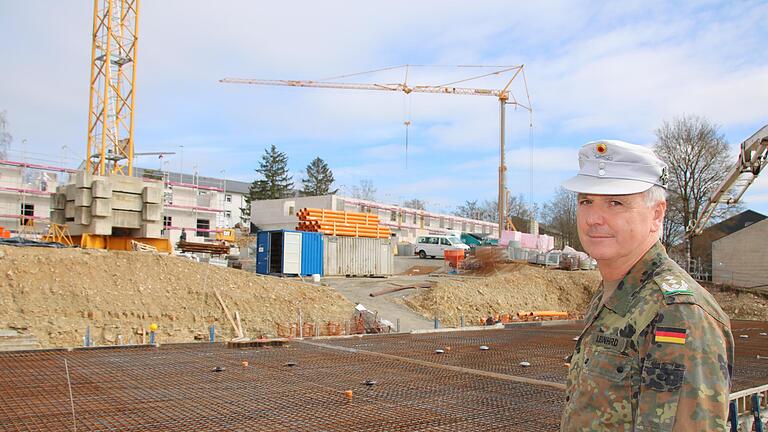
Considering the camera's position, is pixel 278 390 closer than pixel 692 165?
Yes

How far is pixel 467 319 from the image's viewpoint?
22438 millimetres

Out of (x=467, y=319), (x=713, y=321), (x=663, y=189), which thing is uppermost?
(x=663, y=189)

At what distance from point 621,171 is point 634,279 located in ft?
1.20

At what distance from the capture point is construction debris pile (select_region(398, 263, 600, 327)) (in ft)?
72.0

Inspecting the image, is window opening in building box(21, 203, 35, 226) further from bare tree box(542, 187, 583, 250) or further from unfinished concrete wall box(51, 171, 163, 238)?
bare tree box(542, 187, 583, 250)

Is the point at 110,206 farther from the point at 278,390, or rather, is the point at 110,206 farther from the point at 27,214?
the point at 27,214

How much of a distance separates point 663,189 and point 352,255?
26.0m

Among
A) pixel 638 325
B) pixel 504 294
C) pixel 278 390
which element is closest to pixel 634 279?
pixel 638 325

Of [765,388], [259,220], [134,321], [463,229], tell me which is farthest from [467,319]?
[463,229]

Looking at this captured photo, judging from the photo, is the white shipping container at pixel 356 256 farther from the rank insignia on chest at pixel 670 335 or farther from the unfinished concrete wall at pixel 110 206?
the rank insignia on chest at pixel 670 335

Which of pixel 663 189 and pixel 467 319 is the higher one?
pixel 663 189

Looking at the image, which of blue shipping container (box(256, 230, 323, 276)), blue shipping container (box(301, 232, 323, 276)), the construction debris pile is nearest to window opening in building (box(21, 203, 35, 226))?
blue shipping container (box(256, 230, 323, 276))

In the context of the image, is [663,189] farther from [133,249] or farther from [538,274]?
[538,274]

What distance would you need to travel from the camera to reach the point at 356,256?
91.8 feet
